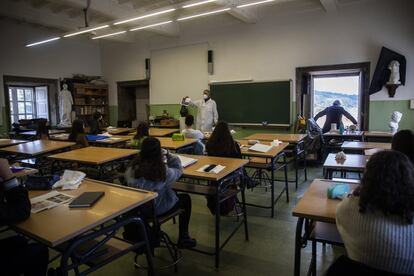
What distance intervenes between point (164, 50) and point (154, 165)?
6776 millimetres

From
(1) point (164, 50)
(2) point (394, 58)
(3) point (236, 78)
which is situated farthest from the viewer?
(1) point (164, 50)

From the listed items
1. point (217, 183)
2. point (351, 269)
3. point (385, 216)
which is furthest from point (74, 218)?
point (385, 216)

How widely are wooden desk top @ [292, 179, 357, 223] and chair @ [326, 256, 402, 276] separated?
0.27m

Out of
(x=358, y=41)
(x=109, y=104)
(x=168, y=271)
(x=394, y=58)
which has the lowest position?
(x=168, y=271)

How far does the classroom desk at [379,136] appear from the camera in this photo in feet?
17.4

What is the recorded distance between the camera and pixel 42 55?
827 cm

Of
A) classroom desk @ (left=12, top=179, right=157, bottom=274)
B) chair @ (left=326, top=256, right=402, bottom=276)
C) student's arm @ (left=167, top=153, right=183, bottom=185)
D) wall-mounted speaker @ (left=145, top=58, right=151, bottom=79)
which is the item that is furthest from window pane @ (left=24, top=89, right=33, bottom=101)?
chair @ (left=326, top=256, right=402, bottom=276)

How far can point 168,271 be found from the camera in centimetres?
247

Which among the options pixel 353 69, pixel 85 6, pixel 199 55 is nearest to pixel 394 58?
pixel 353 69

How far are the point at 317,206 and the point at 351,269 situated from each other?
481mm

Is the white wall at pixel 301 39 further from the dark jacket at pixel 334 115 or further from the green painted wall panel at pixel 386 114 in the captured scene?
the dark jacket at pixel 334 115

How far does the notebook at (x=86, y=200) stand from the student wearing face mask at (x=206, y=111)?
17.1 ft

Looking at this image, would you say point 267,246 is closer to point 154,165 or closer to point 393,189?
point 154,165

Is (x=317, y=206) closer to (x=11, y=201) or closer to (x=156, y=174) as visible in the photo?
(x=156, y=174)
